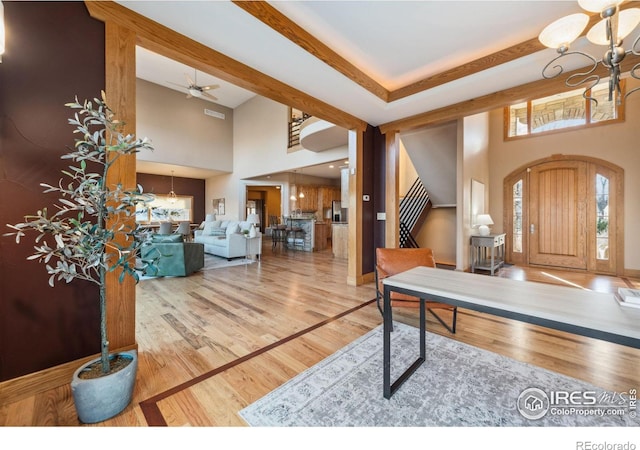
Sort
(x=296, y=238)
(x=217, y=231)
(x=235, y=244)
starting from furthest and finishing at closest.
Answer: (x=296, y=238) → (x=217, y=231) → (x=235, y=244)

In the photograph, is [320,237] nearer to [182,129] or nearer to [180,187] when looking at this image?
[182,129]

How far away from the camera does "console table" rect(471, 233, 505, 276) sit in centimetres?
498

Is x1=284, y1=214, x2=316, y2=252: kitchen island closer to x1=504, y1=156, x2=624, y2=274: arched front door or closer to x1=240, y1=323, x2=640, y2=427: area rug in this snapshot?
x1=504, y1=156, x2=624, y2=274: arched front door

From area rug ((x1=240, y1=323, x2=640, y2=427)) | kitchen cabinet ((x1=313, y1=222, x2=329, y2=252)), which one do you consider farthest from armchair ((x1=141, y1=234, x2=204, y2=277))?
kitchen cabinet ((x1=313, y1=222, x2=329, y2=252))

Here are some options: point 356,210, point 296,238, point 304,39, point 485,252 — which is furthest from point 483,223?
point 296,238

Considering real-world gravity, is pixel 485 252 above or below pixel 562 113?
below

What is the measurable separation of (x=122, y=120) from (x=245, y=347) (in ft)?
6.69

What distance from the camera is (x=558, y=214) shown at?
18.6 ft

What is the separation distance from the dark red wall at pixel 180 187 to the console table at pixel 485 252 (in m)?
11.0

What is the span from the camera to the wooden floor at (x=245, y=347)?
1.49 meters

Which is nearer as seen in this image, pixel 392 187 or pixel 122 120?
pixel 122 120

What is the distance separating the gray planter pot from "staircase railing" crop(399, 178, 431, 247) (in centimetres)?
548

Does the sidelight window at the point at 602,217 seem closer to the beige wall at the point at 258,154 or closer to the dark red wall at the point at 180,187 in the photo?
the beige wall at the point at 258,154

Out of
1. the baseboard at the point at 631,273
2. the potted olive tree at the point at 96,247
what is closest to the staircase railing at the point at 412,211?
the baseboard at the point at 631,273
